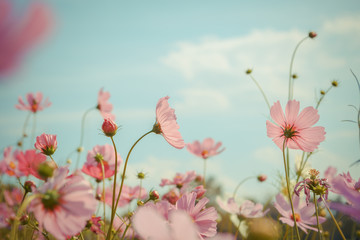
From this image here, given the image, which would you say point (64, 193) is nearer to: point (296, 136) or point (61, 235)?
point (61, 235)

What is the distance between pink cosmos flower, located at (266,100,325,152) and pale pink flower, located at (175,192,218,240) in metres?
0.28

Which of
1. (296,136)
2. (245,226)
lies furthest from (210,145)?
(296,136)

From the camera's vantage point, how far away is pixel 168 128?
31.0 inches

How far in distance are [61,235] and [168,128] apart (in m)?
0.42

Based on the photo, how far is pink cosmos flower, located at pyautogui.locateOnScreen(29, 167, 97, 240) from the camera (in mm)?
419

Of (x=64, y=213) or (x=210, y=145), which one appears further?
(x=210, y=145)

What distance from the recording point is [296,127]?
32.2 inches

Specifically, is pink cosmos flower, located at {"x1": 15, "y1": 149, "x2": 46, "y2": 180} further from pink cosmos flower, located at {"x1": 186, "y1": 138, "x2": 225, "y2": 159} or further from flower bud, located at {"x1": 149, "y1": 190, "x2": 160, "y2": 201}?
pink cosmos flower, located at {"x1": 186, "y1": 138, "x2": 225, "y2": 159}

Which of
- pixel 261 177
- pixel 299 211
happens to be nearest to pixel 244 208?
pixel 299 211

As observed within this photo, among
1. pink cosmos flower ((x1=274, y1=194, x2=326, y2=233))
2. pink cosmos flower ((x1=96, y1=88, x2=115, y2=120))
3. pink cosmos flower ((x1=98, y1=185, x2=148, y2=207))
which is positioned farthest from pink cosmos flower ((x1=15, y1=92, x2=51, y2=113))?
pink cosmos flower ((x1=274, y1=194, x2=326, y2=233))

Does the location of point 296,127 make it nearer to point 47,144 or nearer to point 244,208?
point 244,208

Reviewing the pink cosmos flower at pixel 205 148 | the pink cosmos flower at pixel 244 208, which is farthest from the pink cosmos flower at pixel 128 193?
the pink cosmos flower at pixel 205 148

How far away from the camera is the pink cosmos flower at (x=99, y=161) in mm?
912

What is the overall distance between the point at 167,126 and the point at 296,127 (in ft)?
1.13
